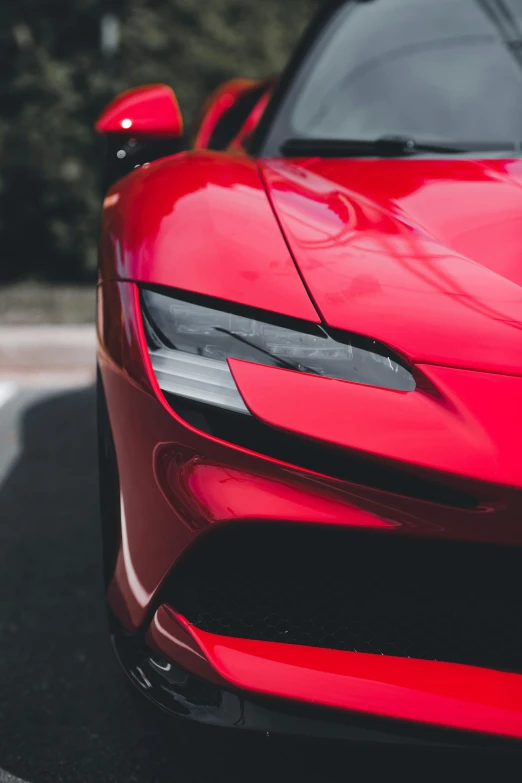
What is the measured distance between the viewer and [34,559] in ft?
8.51

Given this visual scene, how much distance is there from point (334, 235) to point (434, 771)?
0.96m

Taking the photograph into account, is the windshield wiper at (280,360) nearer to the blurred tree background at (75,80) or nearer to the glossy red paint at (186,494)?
the glossy red paint at (186,494)

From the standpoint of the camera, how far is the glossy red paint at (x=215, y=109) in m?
4.23

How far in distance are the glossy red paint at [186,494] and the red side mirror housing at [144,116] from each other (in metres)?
0.80

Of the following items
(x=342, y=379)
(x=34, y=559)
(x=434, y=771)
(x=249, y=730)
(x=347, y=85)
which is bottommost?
(x=34, y=559)

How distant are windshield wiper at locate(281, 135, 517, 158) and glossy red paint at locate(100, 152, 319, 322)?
35 cm

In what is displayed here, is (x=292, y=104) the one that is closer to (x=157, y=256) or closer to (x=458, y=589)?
(x=157, y=256)

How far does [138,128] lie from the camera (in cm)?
224

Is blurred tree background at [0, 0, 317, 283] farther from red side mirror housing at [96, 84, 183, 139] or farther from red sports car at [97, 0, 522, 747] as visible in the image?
red sports car at [97, 0, 522, 747]

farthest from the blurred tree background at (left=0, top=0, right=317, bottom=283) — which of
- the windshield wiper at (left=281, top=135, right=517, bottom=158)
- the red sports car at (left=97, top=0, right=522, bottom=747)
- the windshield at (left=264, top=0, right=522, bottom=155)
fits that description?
the red sports car at (left=97, top=0, right=522, bottom=747)

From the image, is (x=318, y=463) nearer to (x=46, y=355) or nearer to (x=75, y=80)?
(x=46, y=355)

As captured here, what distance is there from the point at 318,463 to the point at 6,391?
3.32 metres

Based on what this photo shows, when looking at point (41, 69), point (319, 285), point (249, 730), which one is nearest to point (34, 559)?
point (249, 730)

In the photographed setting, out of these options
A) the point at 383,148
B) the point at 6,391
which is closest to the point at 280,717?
the point at 383,148
